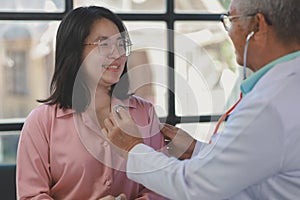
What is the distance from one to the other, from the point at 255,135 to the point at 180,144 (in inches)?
21.8

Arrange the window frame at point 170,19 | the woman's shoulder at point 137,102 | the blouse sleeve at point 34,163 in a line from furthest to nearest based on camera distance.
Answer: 1. the window frame at point 170,19
2. the woman's shoulder at point 137,102
3. the blouse sleeve at point 34,163

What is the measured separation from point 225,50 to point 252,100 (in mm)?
1568

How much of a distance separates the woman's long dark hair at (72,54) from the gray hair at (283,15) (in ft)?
2.12

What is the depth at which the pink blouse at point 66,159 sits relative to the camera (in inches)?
61.8

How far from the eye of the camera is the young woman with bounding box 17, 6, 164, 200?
62.2 inches

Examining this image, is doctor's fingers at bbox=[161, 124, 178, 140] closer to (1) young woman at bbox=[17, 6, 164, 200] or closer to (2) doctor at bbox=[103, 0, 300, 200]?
(1) young woman at bbox=[17, 6, 164, 200]

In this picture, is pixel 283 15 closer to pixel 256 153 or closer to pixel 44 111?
pixel 256 153

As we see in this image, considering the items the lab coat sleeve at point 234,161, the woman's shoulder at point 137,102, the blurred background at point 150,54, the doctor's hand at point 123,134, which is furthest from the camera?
the blurred background at point 150,54

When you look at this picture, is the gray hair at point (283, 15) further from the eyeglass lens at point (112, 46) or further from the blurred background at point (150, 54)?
the blurred background at point (150, 54)

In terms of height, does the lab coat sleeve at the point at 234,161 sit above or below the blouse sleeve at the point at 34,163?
above

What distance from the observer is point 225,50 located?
2645 mm

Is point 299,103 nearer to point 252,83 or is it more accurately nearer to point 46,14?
point 252,83

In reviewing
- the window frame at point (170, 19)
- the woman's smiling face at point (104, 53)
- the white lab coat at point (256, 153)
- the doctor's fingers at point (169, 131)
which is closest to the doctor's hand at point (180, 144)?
the doctor's fingers at point (169, 131)

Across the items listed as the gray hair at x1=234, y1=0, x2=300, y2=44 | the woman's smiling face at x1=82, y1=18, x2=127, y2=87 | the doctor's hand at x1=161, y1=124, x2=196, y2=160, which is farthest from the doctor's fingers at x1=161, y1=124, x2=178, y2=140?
the gray hair at x1=234, y1=0, x2=300, y2=44
